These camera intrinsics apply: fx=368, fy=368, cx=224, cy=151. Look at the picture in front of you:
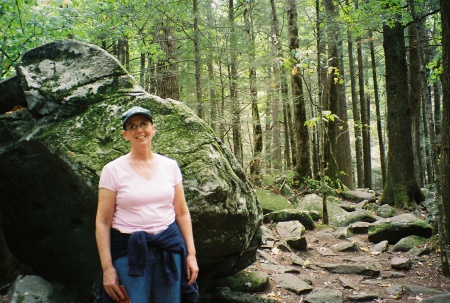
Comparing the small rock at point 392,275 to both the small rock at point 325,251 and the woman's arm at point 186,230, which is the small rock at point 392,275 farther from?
the woman's arm at point 186,230

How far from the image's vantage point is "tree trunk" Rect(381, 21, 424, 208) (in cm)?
1082

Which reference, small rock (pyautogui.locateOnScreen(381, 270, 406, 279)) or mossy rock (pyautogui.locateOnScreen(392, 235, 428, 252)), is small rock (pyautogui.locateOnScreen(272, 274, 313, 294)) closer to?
small rock (pyautogui.locateOnScreen(381, 270, 406, 279))

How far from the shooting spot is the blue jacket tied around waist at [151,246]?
8.13ft

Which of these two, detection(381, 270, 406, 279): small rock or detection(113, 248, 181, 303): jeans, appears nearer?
detection(113, 248, 181, 303): jeans

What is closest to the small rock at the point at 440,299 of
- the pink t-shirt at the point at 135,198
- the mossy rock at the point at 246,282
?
the mossy rock at the point at 246,282

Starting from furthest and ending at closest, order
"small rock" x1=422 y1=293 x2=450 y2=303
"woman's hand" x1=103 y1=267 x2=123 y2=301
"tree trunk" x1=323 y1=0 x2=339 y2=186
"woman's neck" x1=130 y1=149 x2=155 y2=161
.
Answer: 1. "tree trunk" x1=323 y1=0 x2=339 y2=186
2. "small rock" x1=422 y1=293 x2=450 y2=303
3. "woman's neck" x1=130 y1=149 x2=155 y2=161
4. "woman's hand" x1=103 y1=267 x2=123 y2=301

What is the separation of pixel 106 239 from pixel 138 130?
80cm

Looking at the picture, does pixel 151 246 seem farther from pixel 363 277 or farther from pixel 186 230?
pixel 363 277

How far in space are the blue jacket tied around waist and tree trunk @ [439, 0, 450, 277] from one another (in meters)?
4.51

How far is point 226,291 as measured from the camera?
4.64 m

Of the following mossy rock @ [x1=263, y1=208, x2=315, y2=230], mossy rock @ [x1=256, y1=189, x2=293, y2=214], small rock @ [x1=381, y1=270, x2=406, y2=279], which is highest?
mossy rock @ [x1=256, y1=189, x2=293, y2=214]

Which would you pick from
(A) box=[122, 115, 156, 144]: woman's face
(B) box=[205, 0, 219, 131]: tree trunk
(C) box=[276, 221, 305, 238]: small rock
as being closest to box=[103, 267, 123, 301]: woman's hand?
(A) box=[122, 115, 156, 144]: woman's face

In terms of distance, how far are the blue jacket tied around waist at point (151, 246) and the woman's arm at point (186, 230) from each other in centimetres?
4

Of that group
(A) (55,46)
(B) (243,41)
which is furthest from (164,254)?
(B) (243,41)
